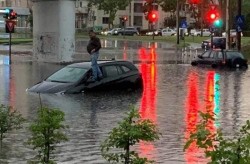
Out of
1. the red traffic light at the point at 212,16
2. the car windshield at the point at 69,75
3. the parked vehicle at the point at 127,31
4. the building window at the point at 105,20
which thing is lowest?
the car windshield at the point at 69,75

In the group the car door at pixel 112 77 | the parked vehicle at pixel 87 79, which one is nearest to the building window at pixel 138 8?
the parked vehicle at pixel 87 79

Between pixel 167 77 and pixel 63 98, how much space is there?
450 inches

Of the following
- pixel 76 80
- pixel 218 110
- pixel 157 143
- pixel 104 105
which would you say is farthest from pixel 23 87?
pixel 157 143

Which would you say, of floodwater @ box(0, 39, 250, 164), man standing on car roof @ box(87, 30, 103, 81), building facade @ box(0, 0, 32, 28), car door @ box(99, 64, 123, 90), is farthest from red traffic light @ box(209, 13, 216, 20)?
building facade @ box(0, 0, 32, 28)

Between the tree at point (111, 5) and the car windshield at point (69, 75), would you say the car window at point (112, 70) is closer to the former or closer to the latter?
the car windshield at point (69, 75)

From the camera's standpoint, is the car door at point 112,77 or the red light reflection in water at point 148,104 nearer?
the red light reflection in water at point 148,104

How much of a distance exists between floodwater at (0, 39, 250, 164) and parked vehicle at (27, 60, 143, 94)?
50 cm

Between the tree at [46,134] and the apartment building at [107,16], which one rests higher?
the apartment building at [107,16]

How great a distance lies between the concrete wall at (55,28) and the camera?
39188 mm

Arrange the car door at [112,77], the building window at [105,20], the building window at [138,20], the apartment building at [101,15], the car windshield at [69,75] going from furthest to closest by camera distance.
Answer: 1. the building window at [138,20]
2. the building window at [105,20]
3. the apartment building at [101,15]
4. the car door at [112,77]
5. the car windshield at [69,75]

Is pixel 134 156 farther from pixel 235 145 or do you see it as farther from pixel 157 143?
pixel 157 143

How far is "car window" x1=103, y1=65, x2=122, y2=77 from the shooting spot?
24312mm

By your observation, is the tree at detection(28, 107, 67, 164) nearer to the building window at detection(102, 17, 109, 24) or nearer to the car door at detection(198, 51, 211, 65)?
the car door at detection(198, 51, 211, 65)

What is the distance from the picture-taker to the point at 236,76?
1366 inches
